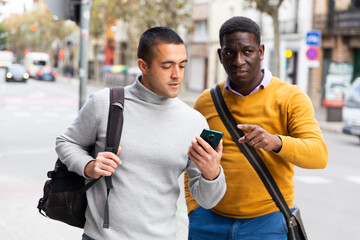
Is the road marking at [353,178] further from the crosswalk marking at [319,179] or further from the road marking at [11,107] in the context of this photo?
the road marking at [11,107]

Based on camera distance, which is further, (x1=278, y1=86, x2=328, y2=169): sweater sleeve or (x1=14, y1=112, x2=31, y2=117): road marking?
(x1=14, y1=112, x2=31, y2=117): road marking

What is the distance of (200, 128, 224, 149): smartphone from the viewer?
96.9 inches

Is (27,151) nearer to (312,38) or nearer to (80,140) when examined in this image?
(80,140)

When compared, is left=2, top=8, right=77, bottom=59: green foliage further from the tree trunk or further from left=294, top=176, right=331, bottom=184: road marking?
left=294, top=176, right=331, bottom=184: road marking

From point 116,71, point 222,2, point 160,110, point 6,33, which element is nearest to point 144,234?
point 160,110

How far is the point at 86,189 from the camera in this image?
268 centimetres

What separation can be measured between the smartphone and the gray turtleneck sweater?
199mm

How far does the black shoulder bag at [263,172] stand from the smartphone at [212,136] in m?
0.54

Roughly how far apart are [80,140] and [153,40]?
1.75ft

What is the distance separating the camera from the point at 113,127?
104 inches

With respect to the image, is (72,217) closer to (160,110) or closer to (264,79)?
(160,110)

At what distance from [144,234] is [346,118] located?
14.6 metres

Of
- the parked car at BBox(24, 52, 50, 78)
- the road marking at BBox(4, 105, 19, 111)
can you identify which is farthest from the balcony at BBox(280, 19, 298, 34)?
the parked car at BBox(24, 52, 50, 78)

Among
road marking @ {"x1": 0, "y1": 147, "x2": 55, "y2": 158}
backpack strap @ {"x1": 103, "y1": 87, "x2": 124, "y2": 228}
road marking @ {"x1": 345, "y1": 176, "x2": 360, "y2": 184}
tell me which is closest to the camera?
backpack strap @ {"x1": 103, "y1": 87, "x2": 124, "y2": 228}
